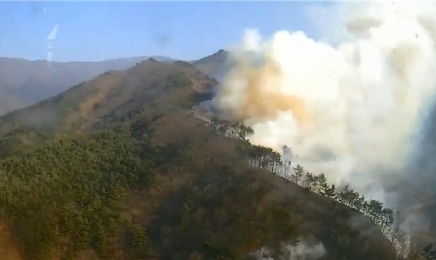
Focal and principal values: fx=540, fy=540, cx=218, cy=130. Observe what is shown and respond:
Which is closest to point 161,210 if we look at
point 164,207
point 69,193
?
point 164,207

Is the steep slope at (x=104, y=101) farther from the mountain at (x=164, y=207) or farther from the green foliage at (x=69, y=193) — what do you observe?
the green foliage at (x=69, y=193)

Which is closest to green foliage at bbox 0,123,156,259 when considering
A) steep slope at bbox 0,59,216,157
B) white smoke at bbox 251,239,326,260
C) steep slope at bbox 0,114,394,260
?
steep slope at bbox 0,114,394,260

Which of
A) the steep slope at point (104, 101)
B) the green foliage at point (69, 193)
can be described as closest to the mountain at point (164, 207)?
the green foliage at point (69, 193)

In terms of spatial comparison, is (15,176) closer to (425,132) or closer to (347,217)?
(347,217)

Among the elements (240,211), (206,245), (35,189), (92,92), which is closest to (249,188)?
(240,211)

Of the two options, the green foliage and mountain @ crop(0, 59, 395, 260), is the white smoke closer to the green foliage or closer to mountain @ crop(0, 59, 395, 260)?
mountain @ crop(0, 59, 395, 260)

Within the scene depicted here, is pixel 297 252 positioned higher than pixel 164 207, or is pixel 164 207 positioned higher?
pixel 164 207

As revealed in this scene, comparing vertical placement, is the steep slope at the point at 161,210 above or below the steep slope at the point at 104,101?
below

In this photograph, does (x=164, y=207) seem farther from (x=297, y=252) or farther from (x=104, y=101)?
(x=104, y=101)
